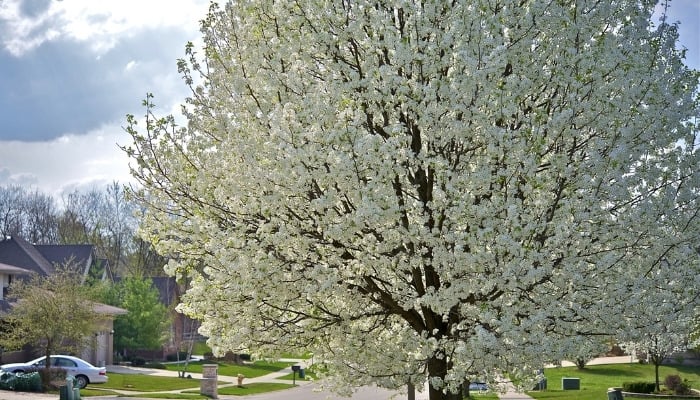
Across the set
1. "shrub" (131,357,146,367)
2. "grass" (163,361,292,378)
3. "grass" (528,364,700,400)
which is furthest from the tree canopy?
"grass" (528,364,700,400)

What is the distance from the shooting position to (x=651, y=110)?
10836 millimetres

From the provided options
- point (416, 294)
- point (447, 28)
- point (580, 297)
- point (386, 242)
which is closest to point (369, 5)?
point (447, 28)

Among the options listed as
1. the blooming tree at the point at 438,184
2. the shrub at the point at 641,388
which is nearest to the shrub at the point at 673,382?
the shrub at the point at 641,388

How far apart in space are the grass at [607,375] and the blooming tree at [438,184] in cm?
2640

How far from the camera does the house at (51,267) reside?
48.3m

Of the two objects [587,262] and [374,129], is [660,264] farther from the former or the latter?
[374,129]

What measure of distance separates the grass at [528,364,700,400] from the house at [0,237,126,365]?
89.0 ft

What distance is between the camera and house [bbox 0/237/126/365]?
4828 centimetres

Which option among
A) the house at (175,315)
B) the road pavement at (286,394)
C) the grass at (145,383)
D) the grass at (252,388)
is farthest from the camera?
the house at (175,315)

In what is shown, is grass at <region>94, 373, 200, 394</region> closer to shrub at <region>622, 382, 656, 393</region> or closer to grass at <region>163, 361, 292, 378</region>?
grass at <region>163, 361, 292, 378</region>

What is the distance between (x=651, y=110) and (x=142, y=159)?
7714mm

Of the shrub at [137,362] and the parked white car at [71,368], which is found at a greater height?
the parked white car at [71,368]

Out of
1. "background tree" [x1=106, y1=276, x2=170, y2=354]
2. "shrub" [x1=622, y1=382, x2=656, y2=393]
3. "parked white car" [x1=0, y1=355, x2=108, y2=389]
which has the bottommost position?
"shrub" [x1=622, y1=382, x2=656, y2=393]

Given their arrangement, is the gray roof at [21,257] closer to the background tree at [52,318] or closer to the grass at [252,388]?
the background tree at [52,318]
